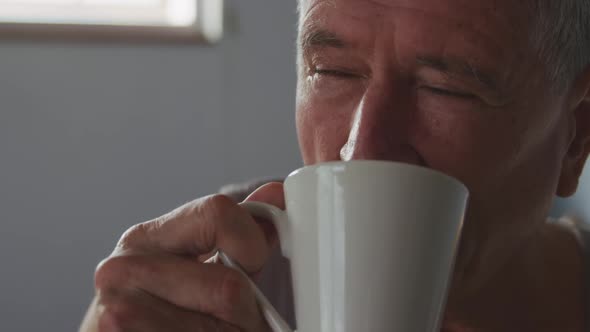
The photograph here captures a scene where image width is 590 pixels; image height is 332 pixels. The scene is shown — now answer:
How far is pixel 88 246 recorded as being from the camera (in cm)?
289

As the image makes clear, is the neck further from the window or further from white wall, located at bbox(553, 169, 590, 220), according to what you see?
the window

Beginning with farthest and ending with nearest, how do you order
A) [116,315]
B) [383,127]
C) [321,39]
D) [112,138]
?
[112,138]
[321,39]
[383,127]
[116,315]

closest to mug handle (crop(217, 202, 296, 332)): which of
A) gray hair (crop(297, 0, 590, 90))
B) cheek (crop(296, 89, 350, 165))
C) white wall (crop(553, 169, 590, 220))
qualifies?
cheek (crop(296, 89, 350, 165))

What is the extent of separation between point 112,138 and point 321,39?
2.00 meters

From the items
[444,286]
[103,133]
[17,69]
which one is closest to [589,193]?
[444,286]

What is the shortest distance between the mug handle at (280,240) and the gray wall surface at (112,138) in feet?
7.16

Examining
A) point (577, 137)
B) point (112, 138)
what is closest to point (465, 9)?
point (577, 137)

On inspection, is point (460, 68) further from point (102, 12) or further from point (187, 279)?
point (102, 12)

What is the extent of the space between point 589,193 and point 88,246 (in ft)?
5.97

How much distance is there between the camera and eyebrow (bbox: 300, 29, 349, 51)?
1039mm

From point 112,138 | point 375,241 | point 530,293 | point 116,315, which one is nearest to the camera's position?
point 375,241

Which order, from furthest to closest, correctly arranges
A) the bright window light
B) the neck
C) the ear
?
1. the bright window light
2. the neck
3. the ear

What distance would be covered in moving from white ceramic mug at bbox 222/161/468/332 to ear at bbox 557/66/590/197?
558 millimetres

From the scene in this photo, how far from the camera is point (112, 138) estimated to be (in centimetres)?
292
